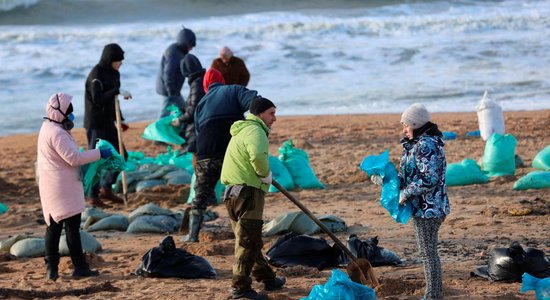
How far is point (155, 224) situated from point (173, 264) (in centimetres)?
206

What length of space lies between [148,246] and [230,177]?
226 cm

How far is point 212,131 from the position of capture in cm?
900

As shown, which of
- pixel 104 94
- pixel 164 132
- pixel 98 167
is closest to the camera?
pixel 98 167

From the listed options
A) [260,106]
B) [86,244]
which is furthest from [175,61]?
[260,106]

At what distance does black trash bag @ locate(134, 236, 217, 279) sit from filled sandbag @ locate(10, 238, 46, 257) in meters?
1.41

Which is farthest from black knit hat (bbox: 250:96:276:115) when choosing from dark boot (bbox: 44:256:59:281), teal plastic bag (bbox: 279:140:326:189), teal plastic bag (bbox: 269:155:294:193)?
teal plastic bag (bbox: 279:140:326:189)

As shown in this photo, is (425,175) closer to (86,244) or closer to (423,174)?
(423,174)

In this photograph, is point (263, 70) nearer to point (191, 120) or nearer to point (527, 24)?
point (527, 24)

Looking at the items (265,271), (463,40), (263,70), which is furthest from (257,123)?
(463,40)

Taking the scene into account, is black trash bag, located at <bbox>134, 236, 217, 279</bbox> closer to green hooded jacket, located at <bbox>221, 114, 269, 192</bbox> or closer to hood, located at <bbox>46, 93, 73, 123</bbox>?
green hooded jacket, located at <bbox>221, 114, 269, 192</bbox>

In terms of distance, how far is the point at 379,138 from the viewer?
49.3ft

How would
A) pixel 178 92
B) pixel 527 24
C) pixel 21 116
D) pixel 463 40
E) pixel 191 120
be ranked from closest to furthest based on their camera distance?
pixel 191 120
pixel 178 92
pixel 21 116
pixel 463 40
pixel 527 24

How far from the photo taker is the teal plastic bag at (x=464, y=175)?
38.0 ft

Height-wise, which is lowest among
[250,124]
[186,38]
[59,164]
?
[59,164]
